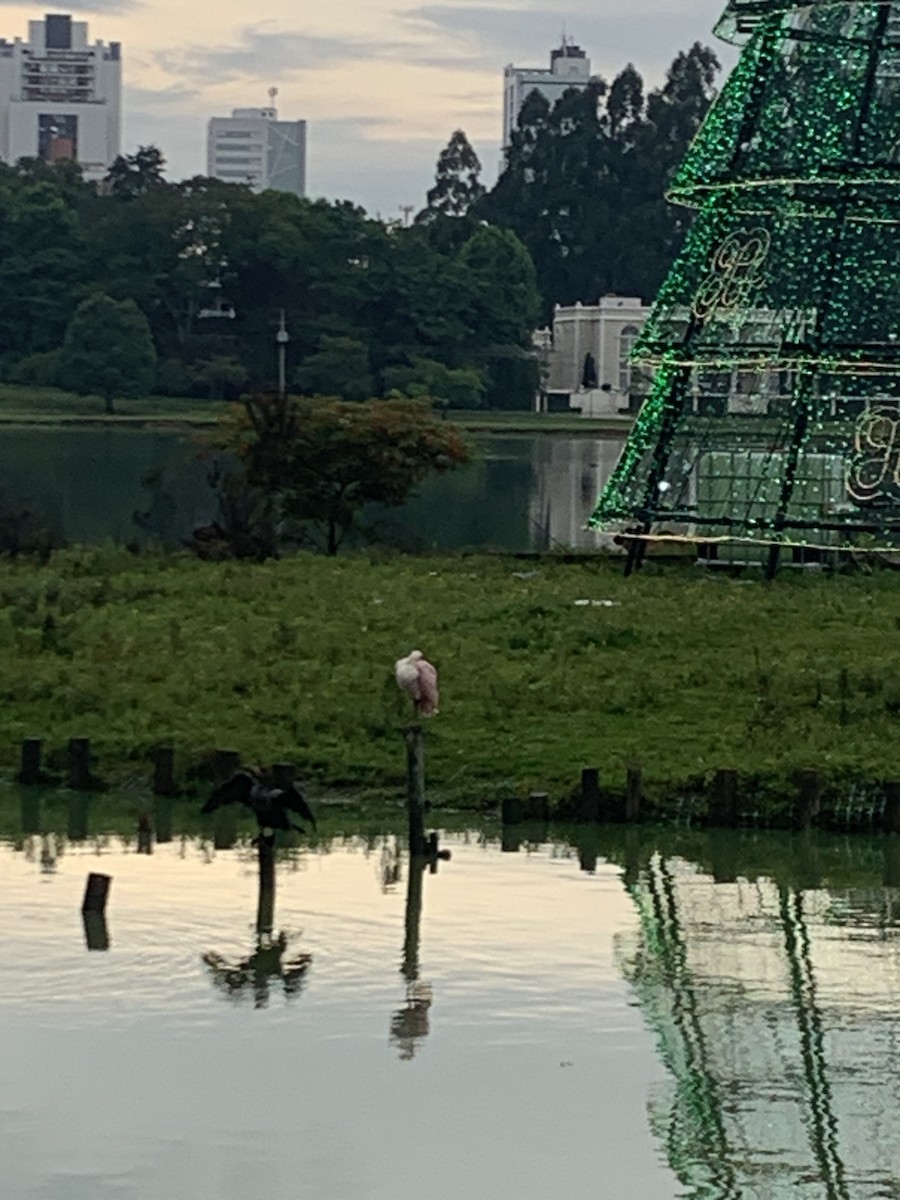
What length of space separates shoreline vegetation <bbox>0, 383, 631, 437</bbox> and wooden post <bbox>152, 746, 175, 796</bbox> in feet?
278

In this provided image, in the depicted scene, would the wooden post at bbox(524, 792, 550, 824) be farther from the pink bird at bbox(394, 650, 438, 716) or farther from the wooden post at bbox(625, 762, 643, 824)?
the pink bird at bbox(394, 650, 438, 716)

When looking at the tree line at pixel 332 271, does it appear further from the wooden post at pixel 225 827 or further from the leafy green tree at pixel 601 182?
the wooden post at pixel 225 827

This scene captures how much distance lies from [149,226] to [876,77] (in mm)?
92216

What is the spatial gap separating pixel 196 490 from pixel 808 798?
47543mm

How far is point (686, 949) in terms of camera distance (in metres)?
20.0

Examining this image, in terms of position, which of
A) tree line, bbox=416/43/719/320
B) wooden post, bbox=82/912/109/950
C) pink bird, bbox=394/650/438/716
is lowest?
wooden post, bbox=82/912/109/950

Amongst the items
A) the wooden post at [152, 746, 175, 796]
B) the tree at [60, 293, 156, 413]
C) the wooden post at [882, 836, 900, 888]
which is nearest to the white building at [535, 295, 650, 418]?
the tree at [60, 293, 156, 413]

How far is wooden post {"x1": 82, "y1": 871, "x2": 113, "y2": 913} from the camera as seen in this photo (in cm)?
1988

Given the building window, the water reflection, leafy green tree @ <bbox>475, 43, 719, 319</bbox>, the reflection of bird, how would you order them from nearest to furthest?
the water reflection
the reflection of bird
the building window
leafy green tree @ <bbox>475, 43, 719, 319</bbox>

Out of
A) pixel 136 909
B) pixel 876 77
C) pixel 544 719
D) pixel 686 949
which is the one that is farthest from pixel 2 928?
pixel 876 77

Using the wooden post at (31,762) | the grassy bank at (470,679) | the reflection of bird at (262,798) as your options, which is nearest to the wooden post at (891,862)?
the grassy bank at (470,679)

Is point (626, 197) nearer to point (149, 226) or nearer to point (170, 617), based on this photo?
point (149, 226)

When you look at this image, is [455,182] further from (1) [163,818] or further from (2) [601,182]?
(1) [163,818]

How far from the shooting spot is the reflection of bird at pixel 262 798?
20.6 meters
